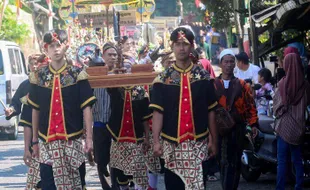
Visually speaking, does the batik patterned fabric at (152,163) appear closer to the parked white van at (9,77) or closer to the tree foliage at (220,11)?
the parked white van at (9,77)

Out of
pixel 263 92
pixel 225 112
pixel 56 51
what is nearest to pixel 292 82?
pixel 225 112

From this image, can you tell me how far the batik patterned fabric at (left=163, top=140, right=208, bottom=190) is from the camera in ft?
26.0

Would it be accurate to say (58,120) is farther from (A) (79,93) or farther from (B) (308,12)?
(B) (308,12)

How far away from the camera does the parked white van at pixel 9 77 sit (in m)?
19.9

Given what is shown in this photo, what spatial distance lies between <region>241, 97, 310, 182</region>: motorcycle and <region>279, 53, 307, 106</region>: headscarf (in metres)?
0.95

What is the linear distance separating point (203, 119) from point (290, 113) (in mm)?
2546

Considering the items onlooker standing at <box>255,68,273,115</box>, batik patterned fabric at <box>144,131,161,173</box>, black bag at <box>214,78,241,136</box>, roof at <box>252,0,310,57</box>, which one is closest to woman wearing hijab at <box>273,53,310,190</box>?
black bag at <box>214,78,241,136</box>

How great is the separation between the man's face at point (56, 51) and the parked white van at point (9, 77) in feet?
39.0

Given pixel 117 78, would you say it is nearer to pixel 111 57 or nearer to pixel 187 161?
pixel 111 57

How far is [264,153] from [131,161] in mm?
2395

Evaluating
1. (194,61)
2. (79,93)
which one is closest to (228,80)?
(194,61)

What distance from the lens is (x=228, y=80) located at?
10.1 metres

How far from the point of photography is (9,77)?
2005cm

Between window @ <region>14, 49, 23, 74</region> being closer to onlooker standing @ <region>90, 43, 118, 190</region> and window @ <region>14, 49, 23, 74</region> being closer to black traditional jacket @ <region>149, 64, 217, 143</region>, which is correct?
onlooker standing @ <region>90, 43, 118, 190</region>
